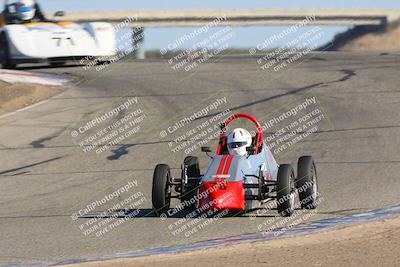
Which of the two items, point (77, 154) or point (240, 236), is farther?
point (77, 154)

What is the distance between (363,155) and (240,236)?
232 inches

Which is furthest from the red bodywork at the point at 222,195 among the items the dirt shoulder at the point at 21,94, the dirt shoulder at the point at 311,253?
the dirt shoulder at the point at 21,94

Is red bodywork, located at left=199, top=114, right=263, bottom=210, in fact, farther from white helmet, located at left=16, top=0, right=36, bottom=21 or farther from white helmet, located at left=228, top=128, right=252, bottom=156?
white helmet, located at left=16, top=0, right=36, bottom=21

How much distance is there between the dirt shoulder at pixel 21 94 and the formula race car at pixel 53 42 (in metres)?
1.38

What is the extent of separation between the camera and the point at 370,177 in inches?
534

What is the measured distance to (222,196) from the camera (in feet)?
35.6

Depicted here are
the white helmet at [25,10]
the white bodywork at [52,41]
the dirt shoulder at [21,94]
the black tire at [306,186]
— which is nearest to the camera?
the black tire at [306,186]

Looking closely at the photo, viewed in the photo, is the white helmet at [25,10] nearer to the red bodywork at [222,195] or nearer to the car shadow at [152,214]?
the car shadow at [152,214]

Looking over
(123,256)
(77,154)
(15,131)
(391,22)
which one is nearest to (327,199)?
(123,256)

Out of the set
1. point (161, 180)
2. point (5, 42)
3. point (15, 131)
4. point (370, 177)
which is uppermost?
point (5, 42)

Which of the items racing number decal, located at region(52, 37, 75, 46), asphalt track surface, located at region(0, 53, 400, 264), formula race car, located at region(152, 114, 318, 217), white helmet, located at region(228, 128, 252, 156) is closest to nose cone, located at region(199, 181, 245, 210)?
formula race car, located at region(152, 114, 318, 217)

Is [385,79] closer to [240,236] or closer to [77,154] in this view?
[77,154]

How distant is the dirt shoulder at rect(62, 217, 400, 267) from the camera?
27.2 ft

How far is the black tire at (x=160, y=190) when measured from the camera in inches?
446
